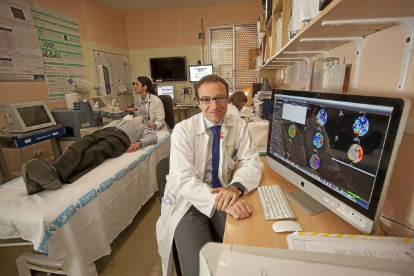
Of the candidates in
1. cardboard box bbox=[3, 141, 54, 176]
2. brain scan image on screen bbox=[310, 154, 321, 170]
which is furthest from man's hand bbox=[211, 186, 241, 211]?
cardboard box bbox=[3, 141, 54, 176]

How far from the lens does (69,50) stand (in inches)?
140

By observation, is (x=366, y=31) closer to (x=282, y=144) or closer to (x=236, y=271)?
(x=282, y=144)

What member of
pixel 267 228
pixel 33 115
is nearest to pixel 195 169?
pixel 267 228

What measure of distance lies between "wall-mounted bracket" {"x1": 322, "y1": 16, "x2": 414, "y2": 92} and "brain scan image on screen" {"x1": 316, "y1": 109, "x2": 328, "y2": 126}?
262 mm

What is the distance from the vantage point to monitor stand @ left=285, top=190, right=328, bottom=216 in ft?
2.66

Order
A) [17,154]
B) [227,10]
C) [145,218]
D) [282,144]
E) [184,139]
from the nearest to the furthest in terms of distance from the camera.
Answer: [282,144] < [184,139] < [145,218] < [17,154] < [227,10]

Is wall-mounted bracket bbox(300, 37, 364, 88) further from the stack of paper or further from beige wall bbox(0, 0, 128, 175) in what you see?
beige wall bbox(0, 0, 128, 175)

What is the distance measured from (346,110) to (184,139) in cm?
80

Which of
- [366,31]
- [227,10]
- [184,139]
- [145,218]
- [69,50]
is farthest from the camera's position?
[227,10]

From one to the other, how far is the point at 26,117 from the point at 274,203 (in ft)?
9.10

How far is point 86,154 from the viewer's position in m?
1.69

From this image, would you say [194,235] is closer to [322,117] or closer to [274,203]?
[274,203]

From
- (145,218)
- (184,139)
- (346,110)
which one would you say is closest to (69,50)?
(145,218)

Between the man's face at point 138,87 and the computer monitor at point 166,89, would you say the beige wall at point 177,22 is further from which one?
the man's face at point 138,87
